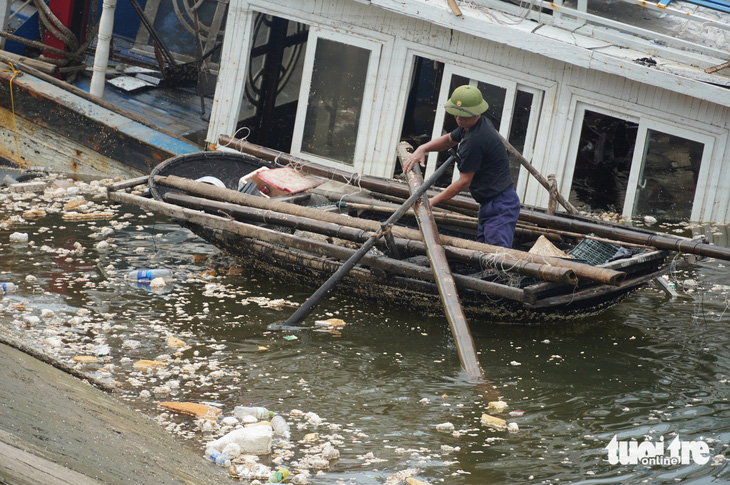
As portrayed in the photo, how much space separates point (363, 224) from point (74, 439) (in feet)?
12.0

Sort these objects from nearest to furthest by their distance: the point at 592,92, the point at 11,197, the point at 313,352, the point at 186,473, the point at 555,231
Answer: the point at 186,473
the point at 313,352
the point at 555,231
the point at 592,92
the point at 11,197

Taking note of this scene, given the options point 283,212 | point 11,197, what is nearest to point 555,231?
point 283,212

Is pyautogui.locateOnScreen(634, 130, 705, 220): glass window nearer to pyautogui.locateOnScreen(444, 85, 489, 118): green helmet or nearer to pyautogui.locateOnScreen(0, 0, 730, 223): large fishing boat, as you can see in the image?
pyautogui.locateOnScreen(0, 0, 730, 223): large fishing boat

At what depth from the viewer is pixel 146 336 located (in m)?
6.34

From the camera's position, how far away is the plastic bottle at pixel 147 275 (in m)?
7.60

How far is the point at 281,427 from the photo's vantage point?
194 inches

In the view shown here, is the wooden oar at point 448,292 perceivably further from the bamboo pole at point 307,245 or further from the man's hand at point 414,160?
the man's hand at point 414,160

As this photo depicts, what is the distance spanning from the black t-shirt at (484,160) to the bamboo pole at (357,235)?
2.40 ft

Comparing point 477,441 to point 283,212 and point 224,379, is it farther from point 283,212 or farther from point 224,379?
point 283,212

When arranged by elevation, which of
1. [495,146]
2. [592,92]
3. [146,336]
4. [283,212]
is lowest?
[146,336]

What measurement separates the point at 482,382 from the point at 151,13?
12669 mm

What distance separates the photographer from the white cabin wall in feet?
28.5

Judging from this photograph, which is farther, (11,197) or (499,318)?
(11,197)

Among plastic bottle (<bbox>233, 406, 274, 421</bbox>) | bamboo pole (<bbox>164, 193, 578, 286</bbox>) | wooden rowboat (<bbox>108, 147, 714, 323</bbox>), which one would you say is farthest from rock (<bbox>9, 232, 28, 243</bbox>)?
plastic bottle (<bbox>233, 406, 274, 421</bbox>)
